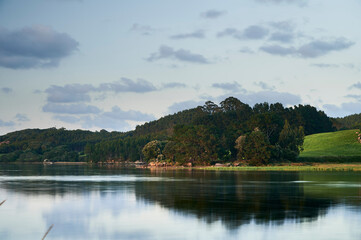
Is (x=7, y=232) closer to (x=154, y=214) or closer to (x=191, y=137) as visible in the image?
(x=154, y=214)

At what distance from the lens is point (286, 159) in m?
140

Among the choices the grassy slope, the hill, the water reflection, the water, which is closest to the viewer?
the water

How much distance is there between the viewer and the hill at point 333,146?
473ft

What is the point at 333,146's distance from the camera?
16512 cm

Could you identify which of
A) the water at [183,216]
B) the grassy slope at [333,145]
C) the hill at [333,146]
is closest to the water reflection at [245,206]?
the water at [183,216]

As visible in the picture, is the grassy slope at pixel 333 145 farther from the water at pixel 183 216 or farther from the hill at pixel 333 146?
the water at pixel 183 216

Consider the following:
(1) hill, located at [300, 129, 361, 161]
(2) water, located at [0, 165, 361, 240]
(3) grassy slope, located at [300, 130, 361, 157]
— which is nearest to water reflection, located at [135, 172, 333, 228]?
(2) water, located at [0, 165, 361, 240]

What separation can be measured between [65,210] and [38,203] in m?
5.55

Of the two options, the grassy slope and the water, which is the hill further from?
the water

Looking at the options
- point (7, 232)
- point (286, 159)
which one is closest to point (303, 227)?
point (7, 232)

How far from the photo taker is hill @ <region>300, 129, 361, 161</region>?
5674 inches

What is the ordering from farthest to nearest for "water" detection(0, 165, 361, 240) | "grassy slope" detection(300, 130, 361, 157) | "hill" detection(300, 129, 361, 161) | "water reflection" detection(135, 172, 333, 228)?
"grassy slope" detection(300, 130, 361, 157)
"hill" detection(300, 129, 361, 161)
"water reflection" detection(135, 172, 333, 228)
"water" detection(0, 165, 361, 240)

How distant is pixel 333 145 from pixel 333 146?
1606mm

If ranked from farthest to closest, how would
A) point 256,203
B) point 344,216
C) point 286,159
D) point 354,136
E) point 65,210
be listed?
1. point 354,136
2. point 286,159
3. point 256,203
4. point 65,210
5. point 344,216
